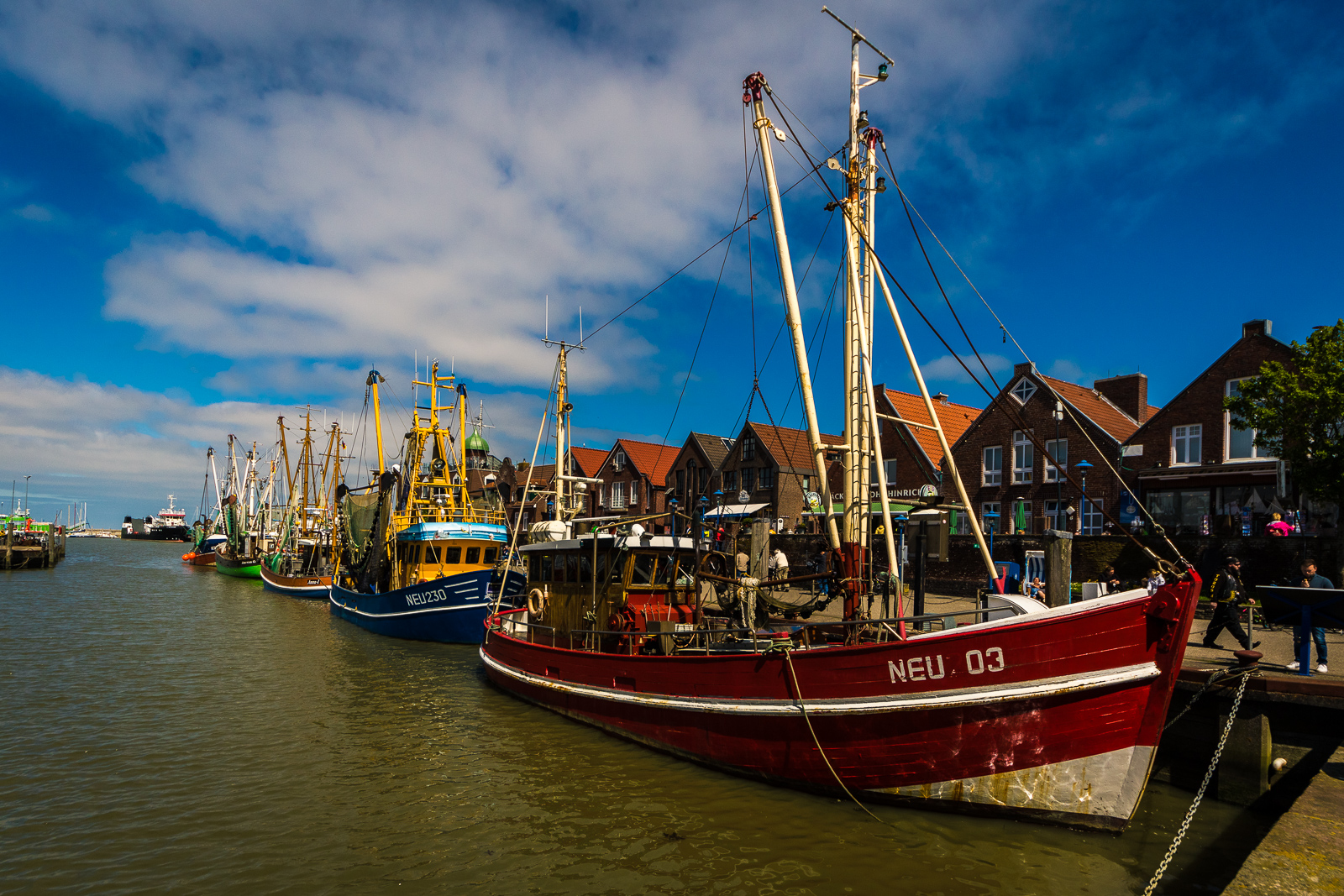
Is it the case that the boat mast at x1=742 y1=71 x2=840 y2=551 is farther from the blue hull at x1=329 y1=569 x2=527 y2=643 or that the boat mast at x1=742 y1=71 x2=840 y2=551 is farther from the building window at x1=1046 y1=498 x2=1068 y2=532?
the building window at x1=1046 y1=498 x2=1068 y2=532

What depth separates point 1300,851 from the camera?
23.5 ft

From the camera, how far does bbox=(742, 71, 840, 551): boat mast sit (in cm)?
1198

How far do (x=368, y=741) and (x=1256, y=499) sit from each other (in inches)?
1196

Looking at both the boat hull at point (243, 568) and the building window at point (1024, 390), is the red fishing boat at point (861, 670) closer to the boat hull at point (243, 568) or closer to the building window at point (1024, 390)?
the building window at point (1024, 390)

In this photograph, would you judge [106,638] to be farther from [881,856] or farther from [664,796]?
[881,856]

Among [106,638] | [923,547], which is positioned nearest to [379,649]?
[106,638]

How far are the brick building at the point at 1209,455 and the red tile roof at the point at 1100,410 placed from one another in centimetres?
225

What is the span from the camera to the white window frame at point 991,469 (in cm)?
3634

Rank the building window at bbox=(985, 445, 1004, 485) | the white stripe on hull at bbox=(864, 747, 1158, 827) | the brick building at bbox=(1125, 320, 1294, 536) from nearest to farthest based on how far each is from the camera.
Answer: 1. the white stripe on hull at bbox=(864, 747, 1158, 827)
2. the brick building at bbox=(1125, 320, 1294, 536)
3. the building window at bbox=(985, 445, 1004, 485)

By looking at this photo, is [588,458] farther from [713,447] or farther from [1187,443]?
[1187,443]

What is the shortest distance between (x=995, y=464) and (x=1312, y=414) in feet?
58.8

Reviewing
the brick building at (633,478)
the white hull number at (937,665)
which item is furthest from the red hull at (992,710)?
the brick building at (633,478)

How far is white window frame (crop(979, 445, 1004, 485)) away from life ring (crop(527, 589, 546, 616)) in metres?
28.1

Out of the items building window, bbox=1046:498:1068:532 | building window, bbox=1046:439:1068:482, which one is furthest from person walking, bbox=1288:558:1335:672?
building window, bbox=1046:439:1068:482
